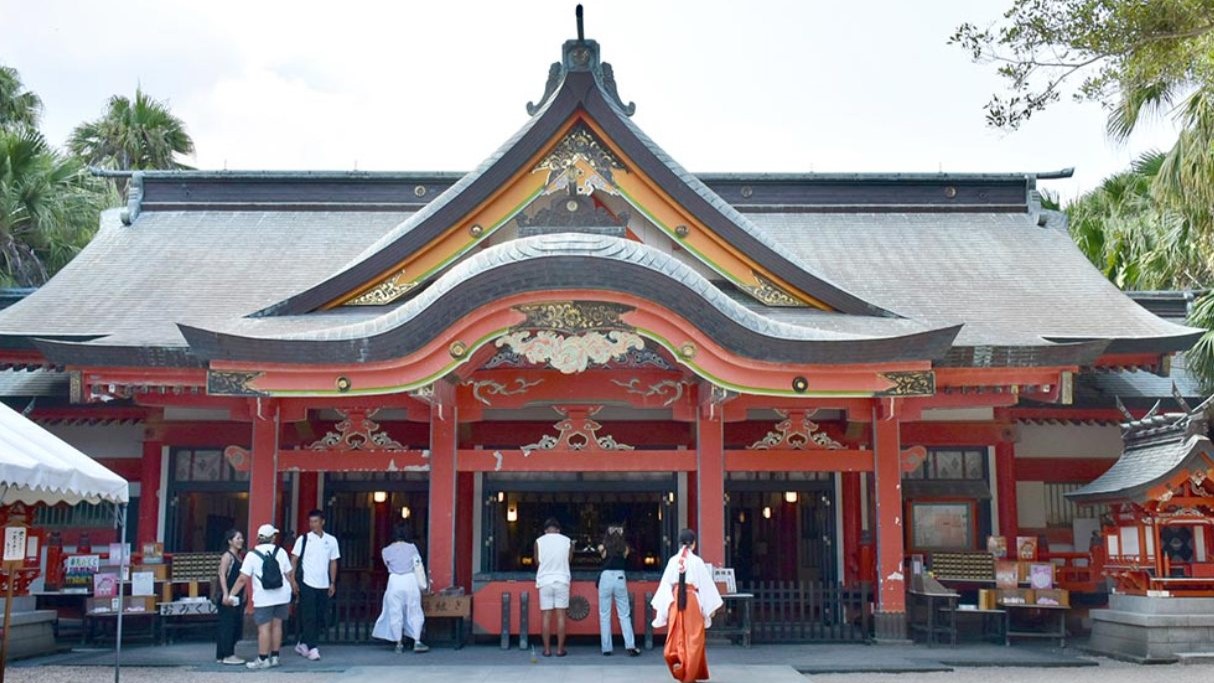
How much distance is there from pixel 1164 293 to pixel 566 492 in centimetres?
968

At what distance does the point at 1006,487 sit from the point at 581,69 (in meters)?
8.24

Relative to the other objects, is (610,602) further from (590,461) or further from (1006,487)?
(1006,487)

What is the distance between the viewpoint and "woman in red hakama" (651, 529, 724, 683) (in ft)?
32.5

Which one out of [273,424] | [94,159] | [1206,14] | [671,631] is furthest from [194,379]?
[94,159]

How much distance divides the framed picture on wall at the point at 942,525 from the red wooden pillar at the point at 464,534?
6173 millimetres

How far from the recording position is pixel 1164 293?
54.6 ft

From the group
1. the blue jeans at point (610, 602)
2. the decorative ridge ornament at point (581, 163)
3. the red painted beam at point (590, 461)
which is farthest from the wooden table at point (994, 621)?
the decorative ridge ornament at point (581, 163)

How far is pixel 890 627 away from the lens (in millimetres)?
12867

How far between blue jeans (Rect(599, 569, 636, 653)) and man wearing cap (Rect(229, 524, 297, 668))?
3346mm

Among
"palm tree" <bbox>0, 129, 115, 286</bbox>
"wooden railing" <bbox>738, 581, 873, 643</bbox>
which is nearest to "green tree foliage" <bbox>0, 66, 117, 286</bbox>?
"palm tree" <bbox>0, 129, 115, 286</bbox>

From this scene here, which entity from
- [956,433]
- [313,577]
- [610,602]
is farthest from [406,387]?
[956,433]

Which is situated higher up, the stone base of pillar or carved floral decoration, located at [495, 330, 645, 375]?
carved floral decoration, located at [495, 330, 645, 375]

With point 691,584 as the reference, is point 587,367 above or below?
above

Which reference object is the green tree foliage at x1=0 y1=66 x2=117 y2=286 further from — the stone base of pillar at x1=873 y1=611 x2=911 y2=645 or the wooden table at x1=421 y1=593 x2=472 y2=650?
the stone base of pillar at x1=873 y1=611 x2=911 y2=645
